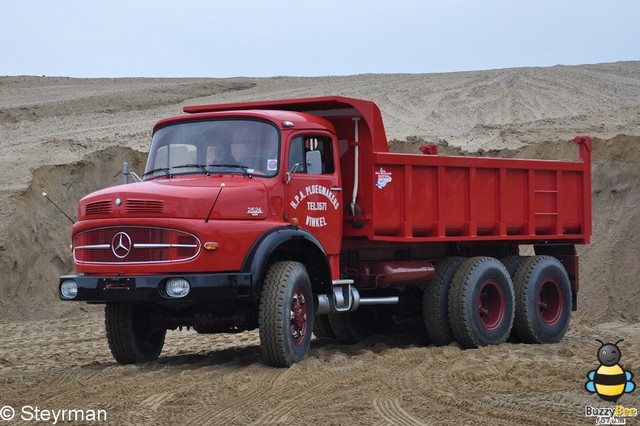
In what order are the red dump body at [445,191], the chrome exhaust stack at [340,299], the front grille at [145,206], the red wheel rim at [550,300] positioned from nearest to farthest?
the front grille at [145,206]
the chrome exhaust stack at [340,299]
the red dump body at [445,191]
the red wheel rim at [550,300]

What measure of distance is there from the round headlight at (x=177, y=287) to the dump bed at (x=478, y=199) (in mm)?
2704

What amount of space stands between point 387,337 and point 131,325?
4334 millimetres

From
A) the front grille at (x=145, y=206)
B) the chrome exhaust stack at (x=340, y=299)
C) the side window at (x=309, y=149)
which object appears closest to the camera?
the front grille at (x=145, y=206)

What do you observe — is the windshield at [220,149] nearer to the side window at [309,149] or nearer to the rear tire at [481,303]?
the side window at [309,149]

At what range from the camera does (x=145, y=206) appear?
11.2 meters

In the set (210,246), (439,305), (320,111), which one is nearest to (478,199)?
(439,305)

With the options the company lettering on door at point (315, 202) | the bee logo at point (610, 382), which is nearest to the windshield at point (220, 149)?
the company lettering on door at point (315, 202)

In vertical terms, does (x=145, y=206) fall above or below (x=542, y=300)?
above

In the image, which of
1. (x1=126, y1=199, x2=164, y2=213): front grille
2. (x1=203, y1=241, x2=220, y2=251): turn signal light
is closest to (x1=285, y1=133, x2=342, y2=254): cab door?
(x1=203, y1=241, x2=220, y2=251): turn signal light

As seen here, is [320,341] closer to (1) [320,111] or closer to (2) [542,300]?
(2) [542,300]

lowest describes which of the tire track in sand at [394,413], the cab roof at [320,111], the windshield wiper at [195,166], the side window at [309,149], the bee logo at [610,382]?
the tire track in sand at [394,413]

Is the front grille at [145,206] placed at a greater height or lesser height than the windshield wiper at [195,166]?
lesser

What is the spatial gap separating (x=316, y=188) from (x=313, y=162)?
290 millimetres

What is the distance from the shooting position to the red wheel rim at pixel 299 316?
11844 mm
